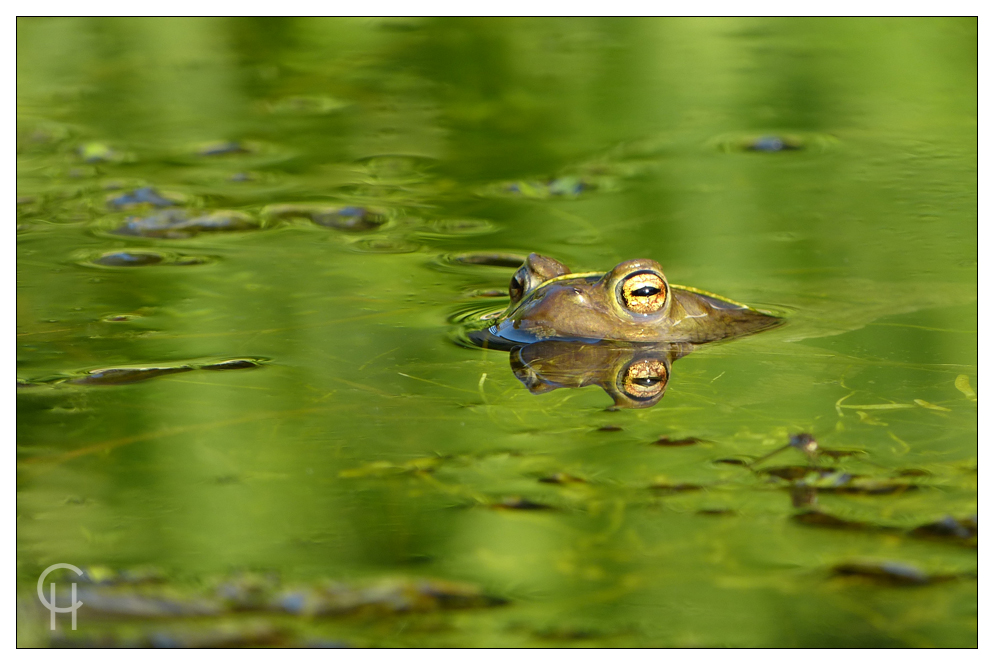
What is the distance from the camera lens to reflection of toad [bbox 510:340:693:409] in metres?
3.62

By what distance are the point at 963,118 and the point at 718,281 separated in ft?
11.5

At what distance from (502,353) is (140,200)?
10.2ft

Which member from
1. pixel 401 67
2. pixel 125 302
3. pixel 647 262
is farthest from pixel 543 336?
pixel 401 67

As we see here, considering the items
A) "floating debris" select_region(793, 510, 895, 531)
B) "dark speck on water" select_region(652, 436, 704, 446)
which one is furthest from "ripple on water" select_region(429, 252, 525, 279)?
"floating debris" select_region(793, 510, 895, 531)

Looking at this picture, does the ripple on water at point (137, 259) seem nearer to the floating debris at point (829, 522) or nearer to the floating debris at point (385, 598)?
the floating debris at point (385, 598)

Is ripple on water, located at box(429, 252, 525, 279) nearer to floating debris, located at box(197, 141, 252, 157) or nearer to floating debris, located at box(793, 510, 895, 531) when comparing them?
floating debris, located at box(197, 141, 252, 157)

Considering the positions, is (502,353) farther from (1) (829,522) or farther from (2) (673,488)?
(1) (829,522)

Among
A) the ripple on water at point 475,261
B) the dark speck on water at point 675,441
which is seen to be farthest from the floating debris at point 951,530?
the ripple on water at point 475,261

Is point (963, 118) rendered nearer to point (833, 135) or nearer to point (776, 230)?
point (833, 135)

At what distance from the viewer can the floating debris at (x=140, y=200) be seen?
20.3 feet

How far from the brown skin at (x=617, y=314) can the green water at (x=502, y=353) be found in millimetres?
239

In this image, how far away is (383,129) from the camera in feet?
25.7

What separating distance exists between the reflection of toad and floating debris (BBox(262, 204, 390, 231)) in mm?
2086

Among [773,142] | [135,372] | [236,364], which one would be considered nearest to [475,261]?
[236,364]
